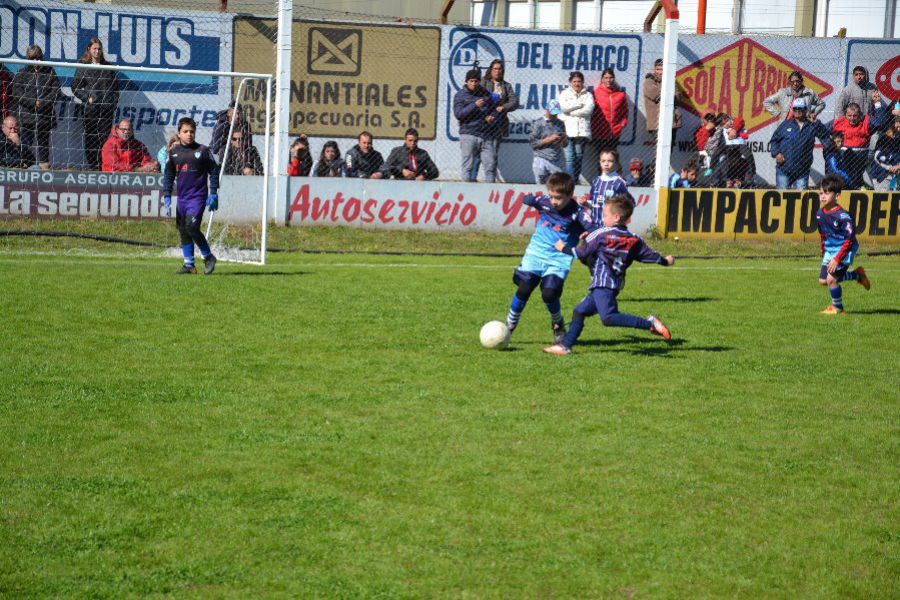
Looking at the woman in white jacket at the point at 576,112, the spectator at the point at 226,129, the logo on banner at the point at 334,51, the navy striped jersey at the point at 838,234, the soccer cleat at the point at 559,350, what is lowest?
the soccer cleat at the point at 559,350

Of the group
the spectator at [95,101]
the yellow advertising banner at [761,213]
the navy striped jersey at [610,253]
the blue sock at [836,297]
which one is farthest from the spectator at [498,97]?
the navy striped jersey at [610,253]

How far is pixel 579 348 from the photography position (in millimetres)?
9820

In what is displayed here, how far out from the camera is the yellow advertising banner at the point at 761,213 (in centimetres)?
2039

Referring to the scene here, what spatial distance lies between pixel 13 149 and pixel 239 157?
343cm

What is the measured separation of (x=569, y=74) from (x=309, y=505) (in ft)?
56.1

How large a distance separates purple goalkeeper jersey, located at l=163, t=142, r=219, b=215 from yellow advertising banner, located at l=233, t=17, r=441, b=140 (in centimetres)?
662

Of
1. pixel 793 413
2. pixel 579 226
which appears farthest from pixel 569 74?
pixel 793 413

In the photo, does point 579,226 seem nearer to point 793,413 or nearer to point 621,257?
point 621,257

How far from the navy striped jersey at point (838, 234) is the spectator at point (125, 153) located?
10323 millimetres

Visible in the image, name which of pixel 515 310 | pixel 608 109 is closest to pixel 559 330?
pixel 515 310

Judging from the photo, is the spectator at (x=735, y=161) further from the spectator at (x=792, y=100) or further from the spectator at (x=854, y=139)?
the spectator at (x=854, y=139)

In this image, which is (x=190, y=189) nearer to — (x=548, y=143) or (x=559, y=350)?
Result: (x=559, y=350)

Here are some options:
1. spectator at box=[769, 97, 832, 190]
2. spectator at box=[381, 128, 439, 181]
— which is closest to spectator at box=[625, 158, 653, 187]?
spectator at box=[769, 97, 832, 190]

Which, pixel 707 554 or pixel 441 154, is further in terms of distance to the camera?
pixel 441 154
